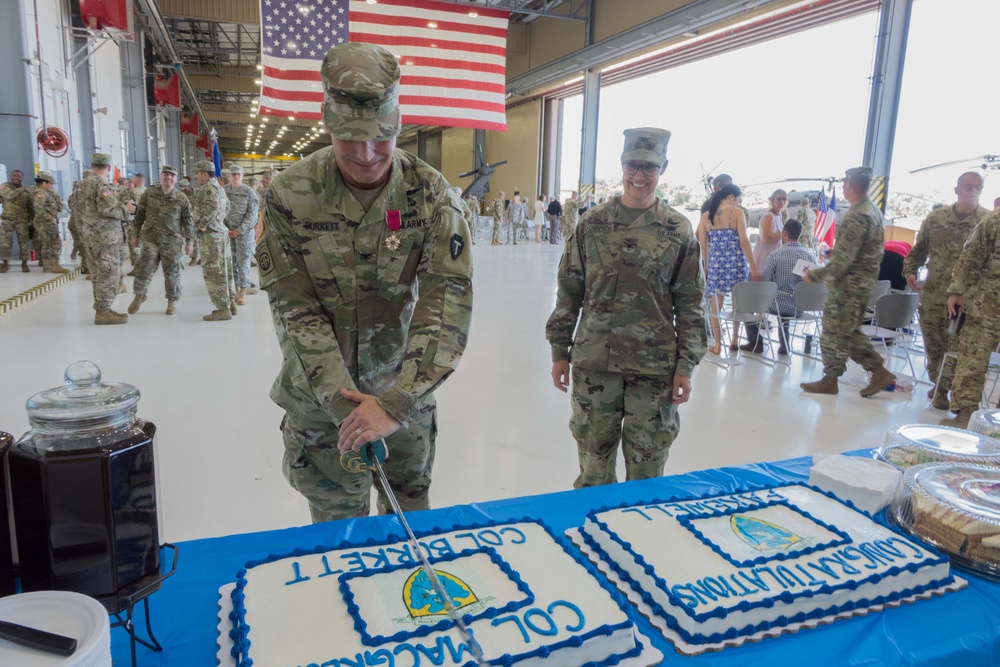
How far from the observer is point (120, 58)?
1598 centimetres

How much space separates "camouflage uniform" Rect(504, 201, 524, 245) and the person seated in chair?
44.3ft

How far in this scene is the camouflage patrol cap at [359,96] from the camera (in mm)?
1234

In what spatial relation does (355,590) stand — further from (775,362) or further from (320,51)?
(320,51)

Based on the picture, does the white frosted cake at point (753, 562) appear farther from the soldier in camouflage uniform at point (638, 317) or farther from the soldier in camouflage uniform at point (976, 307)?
the soldier in camouflage uniform at point (976, 307)

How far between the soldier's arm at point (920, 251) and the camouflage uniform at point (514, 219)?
576 inches

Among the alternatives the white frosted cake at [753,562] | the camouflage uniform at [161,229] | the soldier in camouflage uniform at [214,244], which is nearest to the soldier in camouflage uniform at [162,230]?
the camouflage uniform at [161,229]

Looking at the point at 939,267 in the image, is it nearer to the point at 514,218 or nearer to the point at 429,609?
the point at 429,609

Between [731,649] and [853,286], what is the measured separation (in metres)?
4.03

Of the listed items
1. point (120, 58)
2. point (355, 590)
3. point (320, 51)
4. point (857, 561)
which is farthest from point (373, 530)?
point (120, 58)

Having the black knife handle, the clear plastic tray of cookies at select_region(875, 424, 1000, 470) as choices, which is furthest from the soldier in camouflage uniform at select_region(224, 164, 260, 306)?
the black knife handle

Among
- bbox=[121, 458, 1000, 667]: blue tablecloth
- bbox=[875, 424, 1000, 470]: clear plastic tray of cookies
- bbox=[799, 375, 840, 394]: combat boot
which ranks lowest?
bbox=[799, 375, 840, 394]: combat boot

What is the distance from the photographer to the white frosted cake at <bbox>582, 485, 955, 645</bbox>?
91cm

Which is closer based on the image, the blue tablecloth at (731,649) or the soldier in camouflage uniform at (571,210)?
the blue tablecloth at (731,649)

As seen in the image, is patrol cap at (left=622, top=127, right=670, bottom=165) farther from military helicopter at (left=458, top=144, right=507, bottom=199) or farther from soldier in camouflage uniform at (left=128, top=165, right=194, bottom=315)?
military helicopter at (left=458, top=144, right=507, bottom=199)
